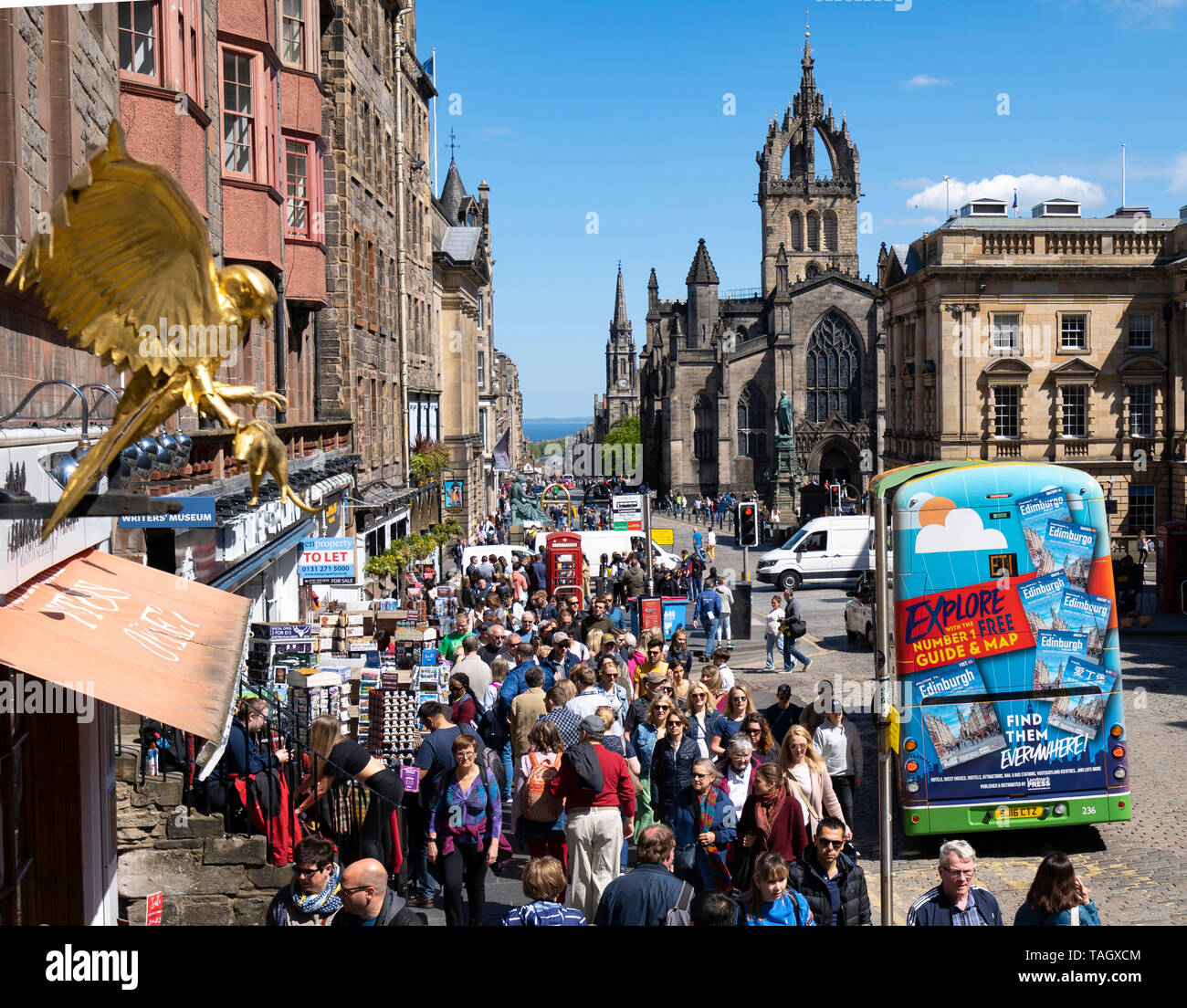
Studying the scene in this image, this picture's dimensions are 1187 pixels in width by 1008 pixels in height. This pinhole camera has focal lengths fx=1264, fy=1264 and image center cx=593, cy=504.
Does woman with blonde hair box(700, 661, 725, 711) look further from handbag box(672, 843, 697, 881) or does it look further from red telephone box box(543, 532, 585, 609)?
red telephone box box(543, 532, 585, 609)

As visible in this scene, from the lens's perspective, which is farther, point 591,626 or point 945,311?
point 945,311

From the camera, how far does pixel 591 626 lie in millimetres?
17516

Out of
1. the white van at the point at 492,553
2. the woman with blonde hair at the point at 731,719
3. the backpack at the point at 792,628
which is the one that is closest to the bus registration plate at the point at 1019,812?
the woman with blonde hair at the point at 731,719

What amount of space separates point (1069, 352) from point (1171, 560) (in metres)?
18.8

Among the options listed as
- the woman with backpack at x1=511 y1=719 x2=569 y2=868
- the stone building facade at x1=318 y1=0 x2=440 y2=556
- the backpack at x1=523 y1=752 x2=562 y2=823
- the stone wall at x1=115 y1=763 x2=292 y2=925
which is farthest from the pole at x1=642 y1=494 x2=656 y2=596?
the stone wall at x1=115 y1=763 x2=292 y2=925

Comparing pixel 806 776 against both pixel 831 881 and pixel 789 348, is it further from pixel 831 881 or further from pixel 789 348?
pixel 789 348

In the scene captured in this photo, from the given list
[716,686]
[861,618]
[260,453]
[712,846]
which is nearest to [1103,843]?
[716,686]

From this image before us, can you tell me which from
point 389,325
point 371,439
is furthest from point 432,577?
point 389,325

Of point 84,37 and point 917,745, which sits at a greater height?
point 84,37

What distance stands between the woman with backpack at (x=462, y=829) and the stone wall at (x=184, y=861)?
116cm

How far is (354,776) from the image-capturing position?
29.3 feet

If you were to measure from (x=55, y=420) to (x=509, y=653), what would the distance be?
25.3 ft

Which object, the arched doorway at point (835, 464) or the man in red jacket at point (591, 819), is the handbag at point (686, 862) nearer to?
the man in red jacket at point (591, 819)
